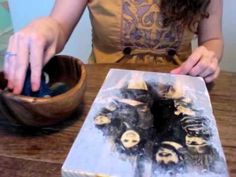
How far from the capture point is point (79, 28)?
4.54 feet

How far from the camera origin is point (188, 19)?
0.80 m

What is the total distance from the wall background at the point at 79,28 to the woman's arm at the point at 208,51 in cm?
43

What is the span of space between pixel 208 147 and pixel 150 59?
1.38ft

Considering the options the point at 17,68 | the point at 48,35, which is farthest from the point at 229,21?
the point at 17,68

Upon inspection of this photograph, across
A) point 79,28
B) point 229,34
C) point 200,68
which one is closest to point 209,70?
point 200,68

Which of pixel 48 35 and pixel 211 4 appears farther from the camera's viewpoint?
pixel 211 4

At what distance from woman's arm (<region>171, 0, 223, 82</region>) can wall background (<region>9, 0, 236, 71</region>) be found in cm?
43

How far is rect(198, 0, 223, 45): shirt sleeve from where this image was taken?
0.84 m

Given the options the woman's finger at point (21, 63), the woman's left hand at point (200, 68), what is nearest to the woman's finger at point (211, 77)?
the woman's left hand at point (200, 68)

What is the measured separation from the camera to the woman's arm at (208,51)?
0.60 m

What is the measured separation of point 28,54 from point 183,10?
0.42 metres

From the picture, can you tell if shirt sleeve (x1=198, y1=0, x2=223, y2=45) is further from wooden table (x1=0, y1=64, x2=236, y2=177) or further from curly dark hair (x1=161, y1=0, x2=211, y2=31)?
wooden table (x1=0, y1=64, x2=236, y2=177)

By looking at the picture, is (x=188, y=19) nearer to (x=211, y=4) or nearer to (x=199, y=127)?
(x=211, y=4)

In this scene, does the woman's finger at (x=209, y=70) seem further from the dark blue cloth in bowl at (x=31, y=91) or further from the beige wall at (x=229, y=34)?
the beige wall at (x=229, y=34)
